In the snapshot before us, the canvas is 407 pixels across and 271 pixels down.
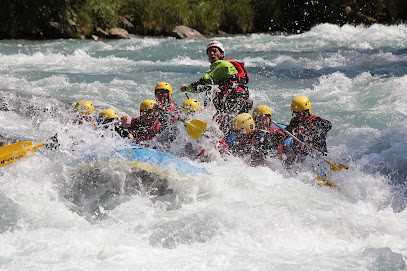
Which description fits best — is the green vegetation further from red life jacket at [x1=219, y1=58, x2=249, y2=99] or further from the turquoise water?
red life jacket at [x1=219, y1=58, x2=249, y2=99]

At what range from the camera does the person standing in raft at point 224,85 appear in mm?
6617

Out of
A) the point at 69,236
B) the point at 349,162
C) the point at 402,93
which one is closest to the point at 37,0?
the point at 402,93

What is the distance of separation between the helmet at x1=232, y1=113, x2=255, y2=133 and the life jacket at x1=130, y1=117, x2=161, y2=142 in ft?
3.09

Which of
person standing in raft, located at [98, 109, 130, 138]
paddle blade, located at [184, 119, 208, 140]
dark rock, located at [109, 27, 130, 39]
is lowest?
dark rock, located at [109, 27, 130, 39]

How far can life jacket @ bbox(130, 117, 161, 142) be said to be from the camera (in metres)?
6.32

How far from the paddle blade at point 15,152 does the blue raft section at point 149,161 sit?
81cm

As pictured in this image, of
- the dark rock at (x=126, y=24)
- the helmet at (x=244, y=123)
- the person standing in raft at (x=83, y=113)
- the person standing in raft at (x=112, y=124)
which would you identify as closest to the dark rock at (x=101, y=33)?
Answer: the dark rock at (x=126, y=24)

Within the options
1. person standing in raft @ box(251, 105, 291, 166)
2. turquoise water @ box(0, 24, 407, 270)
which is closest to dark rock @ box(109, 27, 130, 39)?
turquoise water @ box(0, 24, 407, 270)

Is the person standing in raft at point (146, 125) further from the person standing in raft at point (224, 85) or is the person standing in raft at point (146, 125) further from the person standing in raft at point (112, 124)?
the person standing in raft at point (224, 85)

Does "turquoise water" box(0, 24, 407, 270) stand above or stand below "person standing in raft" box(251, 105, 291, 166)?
below

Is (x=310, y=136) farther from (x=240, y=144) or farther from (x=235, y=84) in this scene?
(x=235, y=84)

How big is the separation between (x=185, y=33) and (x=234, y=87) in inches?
587

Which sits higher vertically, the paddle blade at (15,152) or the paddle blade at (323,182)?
the paddle blade at (15,152)

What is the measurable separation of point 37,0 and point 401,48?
44.6ft
